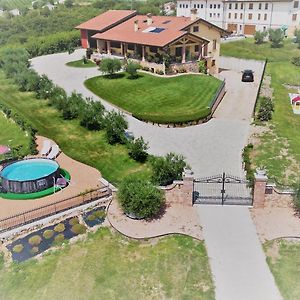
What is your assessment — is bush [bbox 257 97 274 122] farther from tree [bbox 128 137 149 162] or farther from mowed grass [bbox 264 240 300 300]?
mowed grass [bbox 264 240 300 300]

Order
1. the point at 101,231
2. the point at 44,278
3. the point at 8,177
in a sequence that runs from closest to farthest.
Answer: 1. the point at 44,278
2. the point at 101,231
3. the point at 8,177

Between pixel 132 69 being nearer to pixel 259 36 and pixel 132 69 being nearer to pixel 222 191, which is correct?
pixel 222 191

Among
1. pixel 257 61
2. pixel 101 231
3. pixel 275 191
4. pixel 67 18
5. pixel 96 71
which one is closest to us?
pixel 101 231

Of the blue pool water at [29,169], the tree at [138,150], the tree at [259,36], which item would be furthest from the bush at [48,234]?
the tree at [259,36]

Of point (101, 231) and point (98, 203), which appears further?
point (98, 203)

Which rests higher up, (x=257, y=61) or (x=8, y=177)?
(x=8, y=177)

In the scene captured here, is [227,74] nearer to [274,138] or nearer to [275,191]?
[274,138]

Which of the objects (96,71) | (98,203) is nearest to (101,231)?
(98,203)
